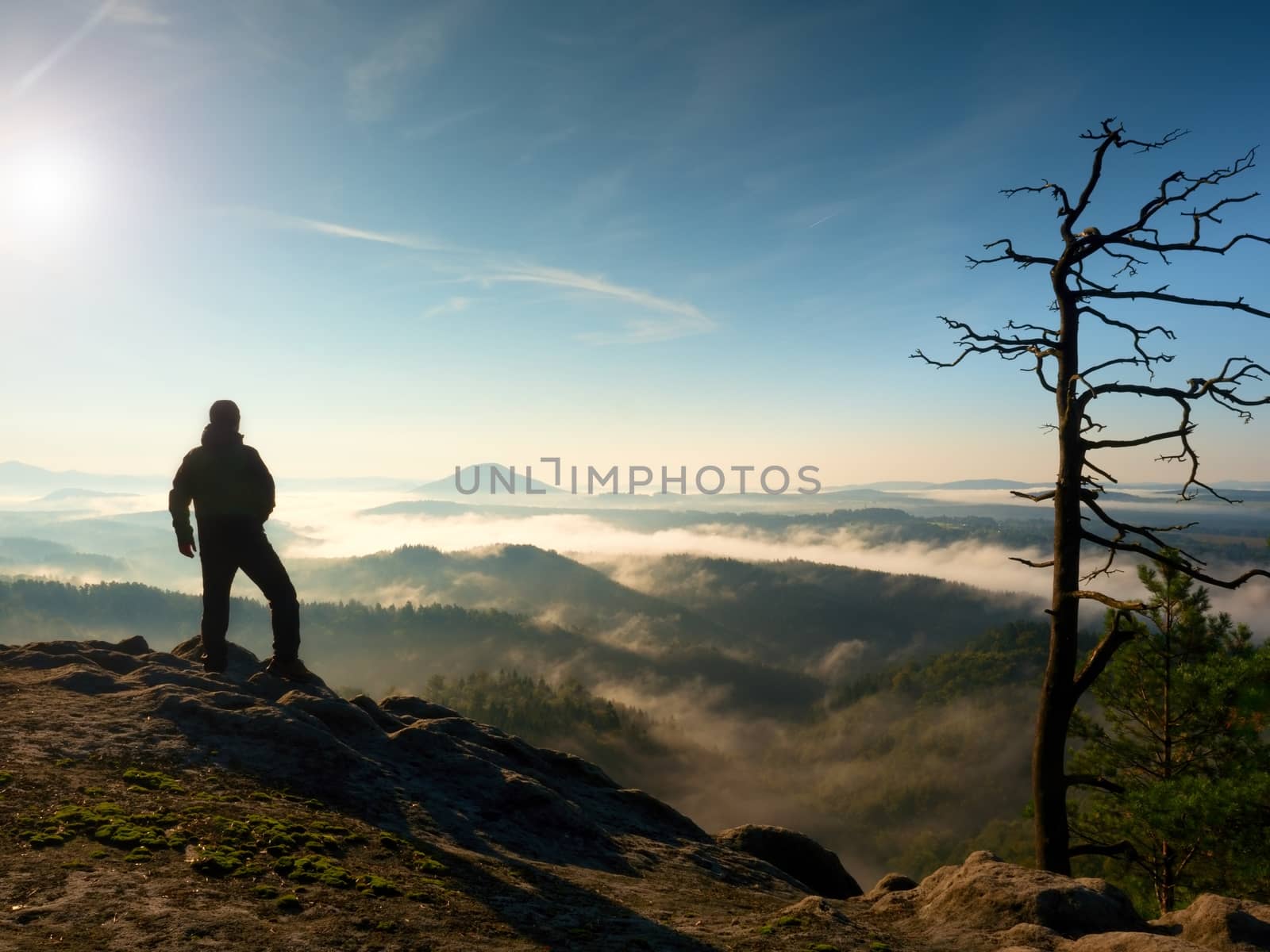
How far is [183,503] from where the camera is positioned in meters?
14.3

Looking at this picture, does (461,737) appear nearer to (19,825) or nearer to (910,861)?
(19,825)

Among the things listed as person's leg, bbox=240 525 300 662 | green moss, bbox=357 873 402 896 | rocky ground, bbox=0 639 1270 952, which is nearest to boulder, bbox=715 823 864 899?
rocky ground, bbox=0 639 1270 952

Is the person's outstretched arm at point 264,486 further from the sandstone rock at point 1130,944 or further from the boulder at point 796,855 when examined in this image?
the sandstone rock at point 1130,944

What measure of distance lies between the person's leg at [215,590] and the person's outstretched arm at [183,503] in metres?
0.25

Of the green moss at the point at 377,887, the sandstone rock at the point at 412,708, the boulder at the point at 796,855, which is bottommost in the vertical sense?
the boulder at the point at 796,855

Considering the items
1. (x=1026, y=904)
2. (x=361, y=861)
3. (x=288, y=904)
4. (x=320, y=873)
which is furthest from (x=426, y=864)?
(x=1026, y=904)

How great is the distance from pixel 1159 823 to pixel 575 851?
10.6 m

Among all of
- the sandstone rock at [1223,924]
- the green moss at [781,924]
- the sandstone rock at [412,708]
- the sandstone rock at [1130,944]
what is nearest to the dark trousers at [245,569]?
the sandstone rock at [412,708]

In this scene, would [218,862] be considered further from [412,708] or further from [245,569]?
[412,708]

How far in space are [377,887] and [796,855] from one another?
10.8m

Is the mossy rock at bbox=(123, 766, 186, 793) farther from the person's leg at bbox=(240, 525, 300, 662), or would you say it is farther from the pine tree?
the pine tree

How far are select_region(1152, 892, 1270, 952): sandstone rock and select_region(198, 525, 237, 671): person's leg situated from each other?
50.6 ft

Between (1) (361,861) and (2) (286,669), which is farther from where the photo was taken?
(2) (286,669)

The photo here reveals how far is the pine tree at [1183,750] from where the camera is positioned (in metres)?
13.2
